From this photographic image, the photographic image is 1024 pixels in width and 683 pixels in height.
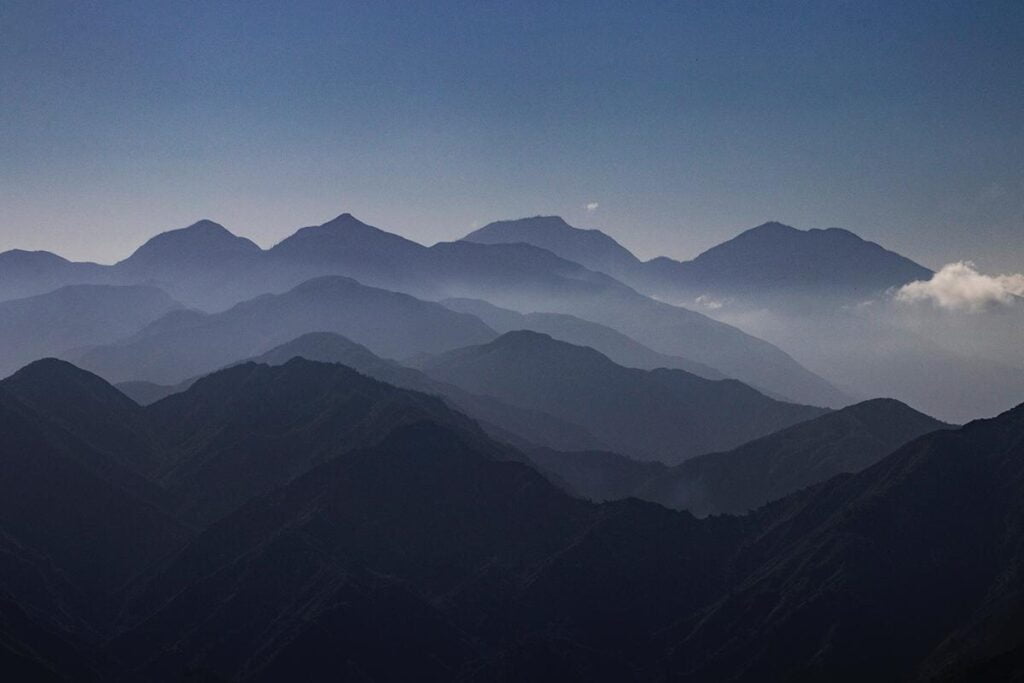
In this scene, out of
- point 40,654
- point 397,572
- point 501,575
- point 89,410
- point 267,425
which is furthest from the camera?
point 267,425

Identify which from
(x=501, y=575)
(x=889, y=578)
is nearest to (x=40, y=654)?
(x=501, y=575)

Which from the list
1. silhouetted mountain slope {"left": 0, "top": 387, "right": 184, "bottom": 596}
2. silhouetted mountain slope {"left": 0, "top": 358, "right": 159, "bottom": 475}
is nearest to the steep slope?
silhouetted mountain slope {"left": 0, "top": 387, "right": 184, "bottom": 596}

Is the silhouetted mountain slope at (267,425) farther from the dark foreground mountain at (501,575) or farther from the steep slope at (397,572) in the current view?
the steep slope at (397,572)

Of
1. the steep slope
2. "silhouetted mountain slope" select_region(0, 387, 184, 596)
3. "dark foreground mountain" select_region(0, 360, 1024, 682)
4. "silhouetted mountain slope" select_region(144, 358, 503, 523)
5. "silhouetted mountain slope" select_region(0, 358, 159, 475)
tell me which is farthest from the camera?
"silhouetted mountain slope" select_region(0, 358, 159, 475)

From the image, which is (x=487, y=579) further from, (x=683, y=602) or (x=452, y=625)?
(x=683, y=602)

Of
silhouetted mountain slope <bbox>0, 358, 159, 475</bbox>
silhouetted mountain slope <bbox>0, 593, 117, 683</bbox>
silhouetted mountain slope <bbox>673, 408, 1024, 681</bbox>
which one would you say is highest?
silhouetted mountain slope <bbox>0, 358, 159, 475</bbox>

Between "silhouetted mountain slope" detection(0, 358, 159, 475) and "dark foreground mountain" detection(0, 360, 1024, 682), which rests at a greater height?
"silhouetted mountain slope" detection(0, 358, 159, 475)

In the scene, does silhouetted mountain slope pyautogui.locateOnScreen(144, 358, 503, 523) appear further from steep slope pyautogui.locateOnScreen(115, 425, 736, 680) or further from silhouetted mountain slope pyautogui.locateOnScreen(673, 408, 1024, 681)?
silhouetted mountain slope pyautogui.locateOnScreen(673, 408, 1024, 681)

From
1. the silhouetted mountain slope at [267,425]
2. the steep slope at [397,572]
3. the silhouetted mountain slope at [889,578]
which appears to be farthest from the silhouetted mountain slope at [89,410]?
the silhouetted mountain slope at [889,578]

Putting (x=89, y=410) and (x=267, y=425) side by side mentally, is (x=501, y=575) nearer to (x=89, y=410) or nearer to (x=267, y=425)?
(x=267, y=425)
